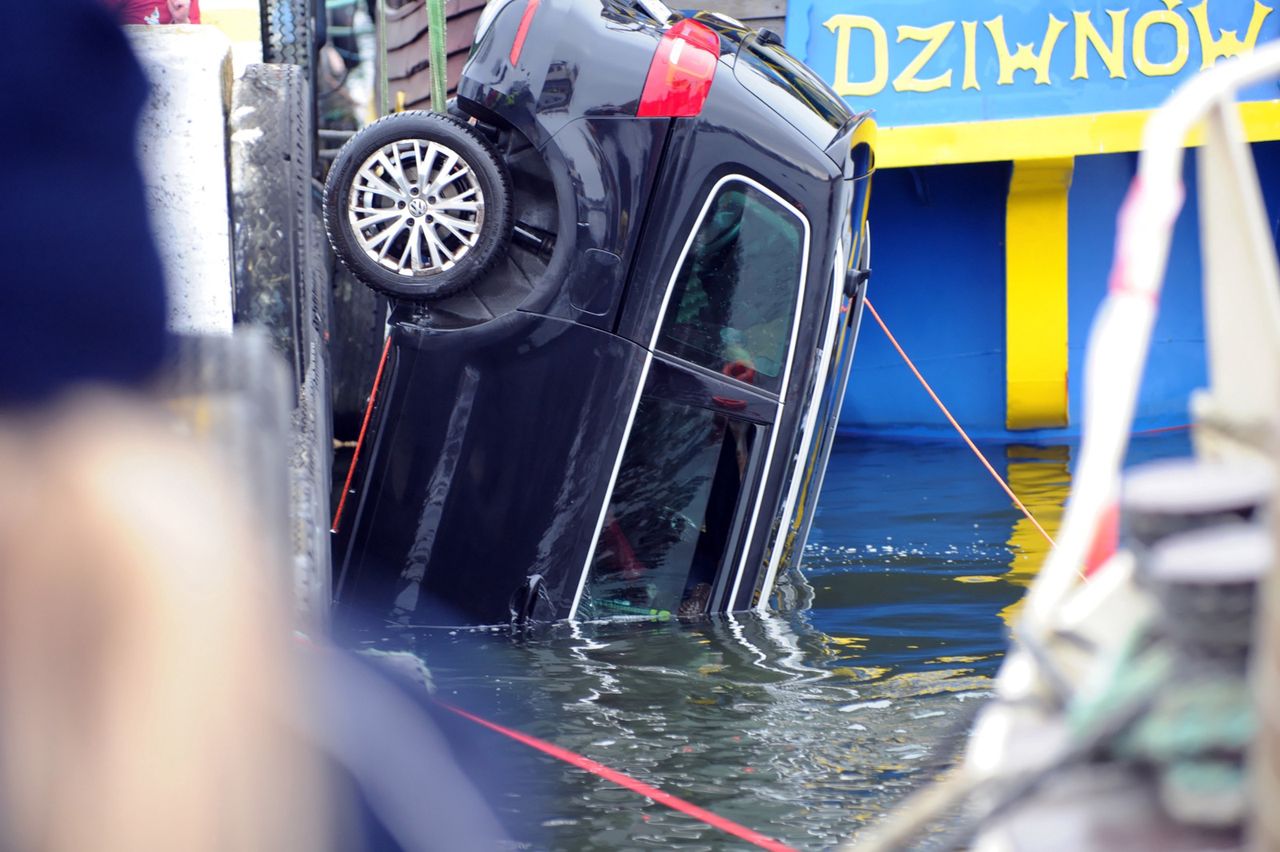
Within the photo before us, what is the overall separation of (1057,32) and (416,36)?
14.0 ft

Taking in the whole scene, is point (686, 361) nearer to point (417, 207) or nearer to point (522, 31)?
point (417, 207)

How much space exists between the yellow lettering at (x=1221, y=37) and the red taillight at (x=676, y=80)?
5357mm

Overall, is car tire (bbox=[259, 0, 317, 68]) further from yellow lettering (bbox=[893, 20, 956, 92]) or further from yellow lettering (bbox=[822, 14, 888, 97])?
yellow lettering (bbox=[893, 20, 956, 92])

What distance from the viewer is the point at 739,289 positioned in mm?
4816

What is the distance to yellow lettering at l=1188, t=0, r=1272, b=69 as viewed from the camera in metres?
8.86

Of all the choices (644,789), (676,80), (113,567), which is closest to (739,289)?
(676,80)

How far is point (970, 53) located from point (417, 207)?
533 cm

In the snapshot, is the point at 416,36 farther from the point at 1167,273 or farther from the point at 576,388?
the point at 576,388

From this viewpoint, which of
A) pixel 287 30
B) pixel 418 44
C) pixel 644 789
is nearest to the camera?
pixel 644 789

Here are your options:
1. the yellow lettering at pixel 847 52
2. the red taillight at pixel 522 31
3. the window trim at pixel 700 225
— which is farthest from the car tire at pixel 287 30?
the yellow lettering at pixel 847 52

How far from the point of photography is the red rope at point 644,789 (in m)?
3.39

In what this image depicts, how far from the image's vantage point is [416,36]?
1020 cm

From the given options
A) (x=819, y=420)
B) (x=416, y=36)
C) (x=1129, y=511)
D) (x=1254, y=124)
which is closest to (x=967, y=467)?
(x=1254, y=124)

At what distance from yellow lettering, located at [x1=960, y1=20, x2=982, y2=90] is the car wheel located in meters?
5.15
